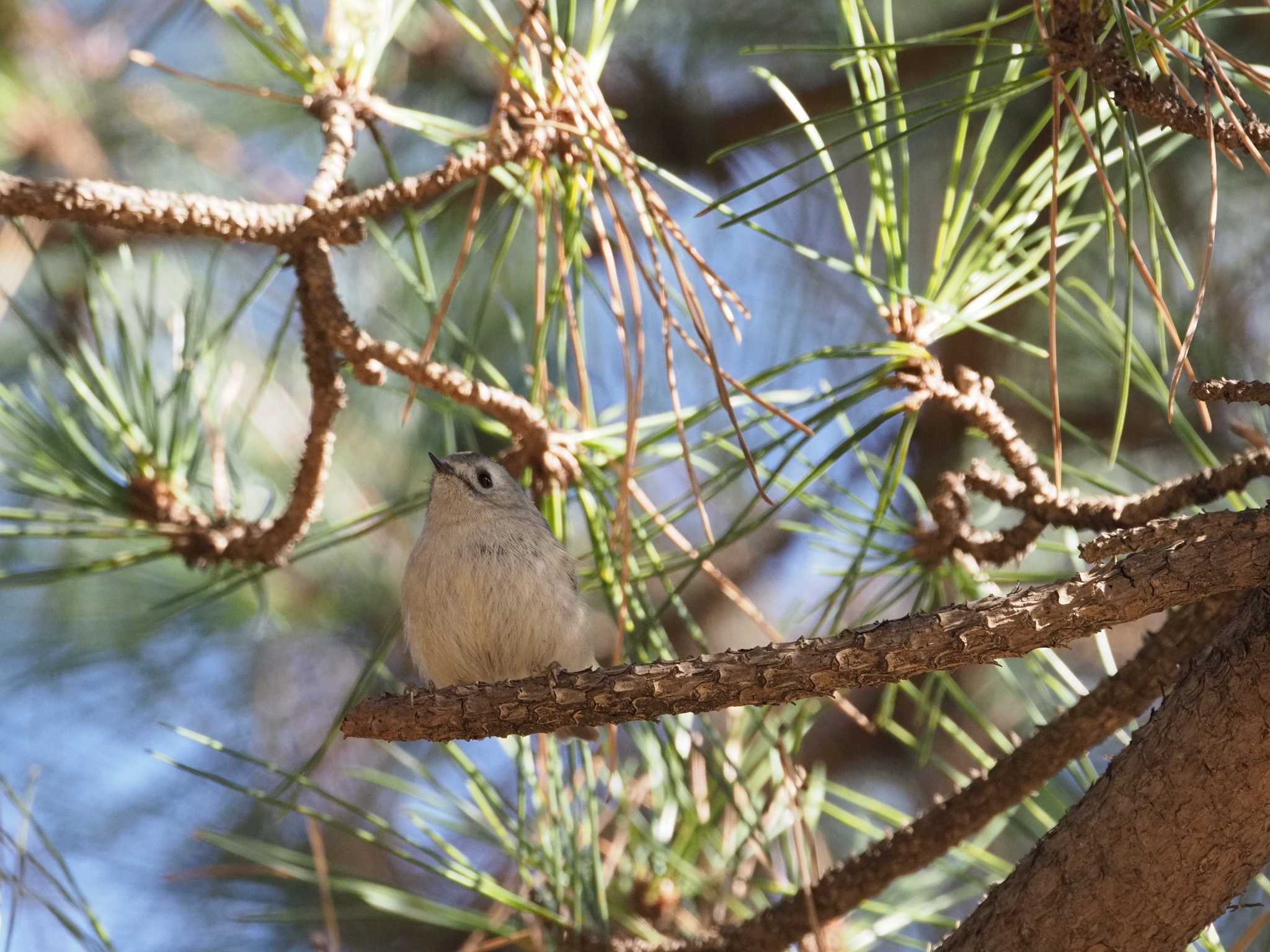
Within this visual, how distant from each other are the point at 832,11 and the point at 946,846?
180cm

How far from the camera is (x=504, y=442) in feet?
9.20

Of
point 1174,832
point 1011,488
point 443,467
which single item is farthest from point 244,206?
point 1174,832

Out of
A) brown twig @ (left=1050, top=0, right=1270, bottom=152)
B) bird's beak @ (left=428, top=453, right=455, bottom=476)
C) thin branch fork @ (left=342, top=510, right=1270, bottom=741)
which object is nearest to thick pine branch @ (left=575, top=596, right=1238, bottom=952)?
thin branch fork @ (left=342, top=510, right=1270, bottom=741)

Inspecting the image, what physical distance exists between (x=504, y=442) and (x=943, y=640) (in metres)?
1.85

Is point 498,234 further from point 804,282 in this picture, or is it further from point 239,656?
point 239,656

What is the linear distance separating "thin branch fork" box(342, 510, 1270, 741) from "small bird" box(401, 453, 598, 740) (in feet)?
2.67

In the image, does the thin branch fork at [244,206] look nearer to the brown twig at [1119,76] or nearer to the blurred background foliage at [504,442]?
the blurred background foliage at [504,442]

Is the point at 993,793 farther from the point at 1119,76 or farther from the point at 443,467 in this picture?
the point at 443,467

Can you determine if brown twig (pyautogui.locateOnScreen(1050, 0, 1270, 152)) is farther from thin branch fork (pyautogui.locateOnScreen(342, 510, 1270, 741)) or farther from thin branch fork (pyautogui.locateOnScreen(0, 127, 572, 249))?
thin branch fork (pyautogui.locateOnScreen(0, 127, 572, 249))

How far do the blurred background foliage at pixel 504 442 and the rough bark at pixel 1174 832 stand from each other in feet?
1.40

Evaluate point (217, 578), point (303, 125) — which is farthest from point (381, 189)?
point (303, 125)

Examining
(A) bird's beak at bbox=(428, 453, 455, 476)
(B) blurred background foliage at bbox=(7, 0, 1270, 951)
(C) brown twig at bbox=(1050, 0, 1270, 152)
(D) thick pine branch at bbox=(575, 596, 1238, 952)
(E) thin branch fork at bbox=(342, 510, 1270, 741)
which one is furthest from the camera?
(A) bird's beak at bbox=(428, 453, 455, 476)

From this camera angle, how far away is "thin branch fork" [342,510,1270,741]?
40.9 inches

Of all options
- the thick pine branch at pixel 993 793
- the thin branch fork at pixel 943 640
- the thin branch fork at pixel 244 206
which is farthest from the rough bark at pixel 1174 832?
the thin branch fork at pixel 244 206
